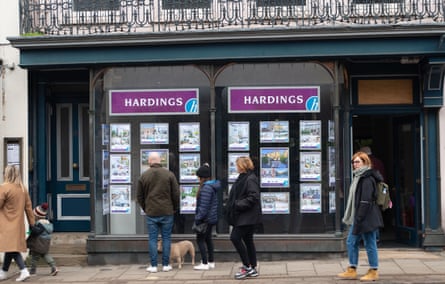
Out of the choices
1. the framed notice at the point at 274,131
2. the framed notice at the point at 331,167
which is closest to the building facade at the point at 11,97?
the framed notice at the point at 274,131

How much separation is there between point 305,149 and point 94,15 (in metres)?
4.25

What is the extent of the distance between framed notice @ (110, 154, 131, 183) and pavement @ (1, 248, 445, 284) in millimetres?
1481

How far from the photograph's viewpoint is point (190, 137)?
10.7 meters

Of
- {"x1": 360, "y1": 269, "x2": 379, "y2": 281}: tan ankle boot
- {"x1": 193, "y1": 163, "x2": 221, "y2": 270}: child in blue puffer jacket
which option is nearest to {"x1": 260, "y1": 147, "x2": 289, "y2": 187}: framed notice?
{"x1": 193, "y1": 163, "x2": 221, "y2": 270}: child in blue puffer jacket

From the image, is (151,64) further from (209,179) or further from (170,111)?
(209,179)

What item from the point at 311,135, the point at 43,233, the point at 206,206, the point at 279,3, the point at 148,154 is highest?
the point at 279,3

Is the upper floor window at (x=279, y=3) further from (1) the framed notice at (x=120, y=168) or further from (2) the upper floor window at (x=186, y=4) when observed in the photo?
(1) the framed notice at (x=120, y=168)

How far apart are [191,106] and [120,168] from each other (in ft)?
5.38

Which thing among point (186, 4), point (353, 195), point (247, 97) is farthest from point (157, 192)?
point (186, 4)

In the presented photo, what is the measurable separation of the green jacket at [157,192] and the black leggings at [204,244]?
1.99 feet

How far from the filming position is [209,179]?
32.0 ft

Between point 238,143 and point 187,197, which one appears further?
point 187,197

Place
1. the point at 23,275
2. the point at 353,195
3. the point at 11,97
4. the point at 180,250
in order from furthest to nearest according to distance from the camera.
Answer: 1. the point at 11,97
2. the point at 180,250
3. the point at 23,275
4. the point at 353,195

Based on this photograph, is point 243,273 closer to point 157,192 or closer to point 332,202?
point 157,192
